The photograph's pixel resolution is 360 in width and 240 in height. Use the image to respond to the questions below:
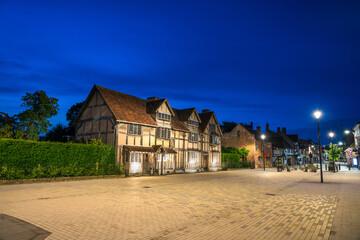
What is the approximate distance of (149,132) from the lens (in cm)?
2864

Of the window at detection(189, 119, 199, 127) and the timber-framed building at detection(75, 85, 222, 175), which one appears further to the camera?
the window at detection(189, 119, 199, 127)

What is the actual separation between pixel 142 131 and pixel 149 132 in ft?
3.58

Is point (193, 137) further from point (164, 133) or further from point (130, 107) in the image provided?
point (130, 107)

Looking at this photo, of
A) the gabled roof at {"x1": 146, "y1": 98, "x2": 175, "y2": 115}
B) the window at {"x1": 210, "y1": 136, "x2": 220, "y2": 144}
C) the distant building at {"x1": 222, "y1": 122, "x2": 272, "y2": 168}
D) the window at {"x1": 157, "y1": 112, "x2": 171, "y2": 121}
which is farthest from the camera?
the distant building at {"x1": 222, "y1": 122, "x2": 272, "y2": 168}

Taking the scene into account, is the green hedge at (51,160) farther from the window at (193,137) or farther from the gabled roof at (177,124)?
the window at (193,137)

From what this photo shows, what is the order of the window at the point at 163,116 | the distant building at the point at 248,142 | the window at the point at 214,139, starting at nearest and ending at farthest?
the window at the point at 163,116 < the window at the point at 214,139 < the distant building at the point at 248,142

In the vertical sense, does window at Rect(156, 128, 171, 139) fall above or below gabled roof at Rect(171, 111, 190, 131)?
below

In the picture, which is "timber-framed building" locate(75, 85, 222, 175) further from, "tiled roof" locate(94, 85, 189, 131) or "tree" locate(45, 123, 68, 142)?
"tree" locate(45, 123, 68, 142)

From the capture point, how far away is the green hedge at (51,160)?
1695 centimetres

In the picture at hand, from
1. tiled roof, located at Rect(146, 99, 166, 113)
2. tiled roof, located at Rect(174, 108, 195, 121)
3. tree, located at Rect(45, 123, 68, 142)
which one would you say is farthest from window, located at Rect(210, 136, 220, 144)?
tree, located at Rect(45, 123, 68, 142)

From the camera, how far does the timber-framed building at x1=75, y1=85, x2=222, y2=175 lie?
84.9 ft

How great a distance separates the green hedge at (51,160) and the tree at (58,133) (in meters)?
22.1

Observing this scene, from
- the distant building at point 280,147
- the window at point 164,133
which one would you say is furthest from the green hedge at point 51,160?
the distant building at point 280,147

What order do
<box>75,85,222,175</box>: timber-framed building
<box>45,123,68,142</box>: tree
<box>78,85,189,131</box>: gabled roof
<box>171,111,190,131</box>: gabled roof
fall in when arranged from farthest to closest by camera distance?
<box>45,123,68,142</box>: tree → <box>171,111,190,131</box>: gabled roof → <box>78,85,189,131</box>: gabled roof → <box>75,85,222,175</box>: timber-framed building
